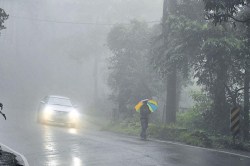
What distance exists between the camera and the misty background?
2000 inches

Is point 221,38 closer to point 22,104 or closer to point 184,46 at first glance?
point 184,46

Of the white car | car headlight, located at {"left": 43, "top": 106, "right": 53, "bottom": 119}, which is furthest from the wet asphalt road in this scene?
car headlight, located at {"left": 43, "top": 106, "right": 53, "bottom": 119}

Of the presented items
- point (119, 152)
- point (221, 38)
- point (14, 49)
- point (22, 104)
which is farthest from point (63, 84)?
point (119, 152)

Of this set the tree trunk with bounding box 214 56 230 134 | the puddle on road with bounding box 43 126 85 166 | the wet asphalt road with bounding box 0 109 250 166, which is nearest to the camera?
the puddle on road with bounding box 43 126 85 166

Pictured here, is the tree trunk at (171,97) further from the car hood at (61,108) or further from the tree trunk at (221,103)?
the car hood at (61,108)

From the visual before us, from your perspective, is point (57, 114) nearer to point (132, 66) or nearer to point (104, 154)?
point (132, 66)

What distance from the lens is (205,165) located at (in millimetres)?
10898

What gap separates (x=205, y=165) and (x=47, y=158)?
4.18 meters

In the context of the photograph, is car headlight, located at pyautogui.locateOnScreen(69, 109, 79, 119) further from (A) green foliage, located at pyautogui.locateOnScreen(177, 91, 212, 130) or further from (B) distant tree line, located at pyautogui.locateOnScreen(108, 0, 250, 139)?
(A) green foliage, located at pyautogui.locateOnScreen(177, 91, 212, 130)

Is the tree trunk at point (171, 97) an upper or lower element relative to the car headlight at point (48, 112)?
upper

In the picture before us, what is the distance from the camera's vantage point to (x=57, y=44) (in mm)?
56469

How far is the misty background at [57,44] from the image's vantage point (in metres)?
50.8

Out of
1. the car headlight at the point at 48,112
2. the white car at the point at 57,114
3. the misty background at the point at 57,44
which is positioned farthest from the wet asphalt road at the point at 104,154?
the misty background at the point at 57,44

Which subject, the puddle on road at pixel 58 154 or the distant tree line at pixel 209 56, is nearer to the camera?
the puddle on road at pixel 58 154
